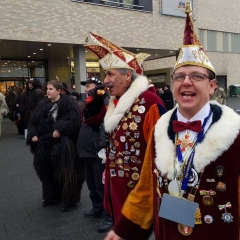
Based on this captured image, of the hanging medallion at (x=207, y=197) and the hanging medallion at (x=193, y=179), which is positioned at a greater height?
the hanging medallion at (x=193, y=179)

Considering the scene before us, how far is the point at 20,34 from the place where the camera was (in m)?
13.7

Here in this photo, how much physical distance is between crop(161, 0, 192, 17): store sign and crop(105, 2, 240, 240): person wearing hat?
60.5 ft

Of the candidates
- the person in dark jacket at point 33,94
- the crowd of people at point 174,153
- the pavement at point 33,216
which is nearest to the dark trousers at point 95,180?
the pavement at point 33,216

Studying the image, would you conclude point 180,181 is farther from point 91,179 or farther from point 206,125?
point 91,179

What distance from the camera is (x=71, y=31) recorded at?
15.2 m

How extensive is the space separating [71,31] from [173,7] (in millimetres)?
7548

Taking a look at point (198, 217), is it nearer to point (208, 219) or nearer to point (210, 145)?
point (208, 219)

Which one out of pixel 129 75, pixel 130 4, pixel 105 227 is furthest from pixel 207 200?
pixel 130 4

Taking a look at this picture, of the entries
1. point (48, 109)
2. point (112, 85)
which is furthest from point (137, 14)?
point (112, 85)

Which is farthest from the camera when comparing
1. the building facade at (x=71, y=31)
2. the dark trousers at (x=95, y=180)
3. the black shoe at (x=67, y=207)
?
the building facade at (x=71, y=31)

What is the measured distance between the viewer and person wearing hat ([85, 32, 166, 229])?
2.54m

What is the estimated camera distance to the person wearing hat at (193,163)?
146 cm

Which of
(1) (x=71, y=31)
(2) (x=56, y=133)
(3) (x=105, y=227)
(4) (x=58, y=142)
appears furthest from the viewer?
(1) (x=71, y=31)

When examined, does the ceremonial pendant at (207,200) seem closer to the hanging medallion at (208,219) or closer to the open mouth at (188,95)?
the hanging medallion at (208,219)
